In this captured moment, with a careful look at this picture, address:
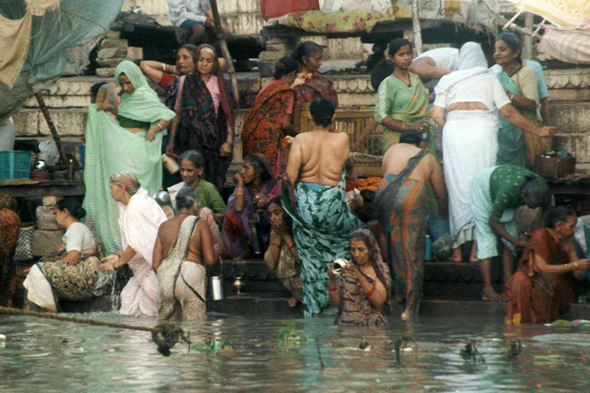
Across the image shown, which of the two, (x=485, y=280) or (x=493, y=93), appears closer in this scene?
(x=485, y=280)

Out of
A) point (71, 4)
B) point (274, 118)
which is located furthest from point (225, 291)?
point (71, 4)

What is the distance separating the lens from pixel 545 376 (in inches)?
274

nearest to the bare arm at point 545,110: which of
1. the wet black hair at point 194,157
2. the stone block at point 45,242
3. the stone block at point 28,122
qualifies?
the wet black hair at point 194,157

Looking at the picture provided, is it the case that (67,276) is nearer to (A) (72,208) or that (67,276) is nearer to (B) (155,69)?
(A) (72,208)

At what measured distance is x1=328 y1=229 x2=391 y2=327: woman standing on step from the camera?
8781 millimetres

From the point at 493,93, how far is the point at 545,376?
3827 millimetres

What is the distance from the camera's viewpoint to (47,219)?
11.7 m

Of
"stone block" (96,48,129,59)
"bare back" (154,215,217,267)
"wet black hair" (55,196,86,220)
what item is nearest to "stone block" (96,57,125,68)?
"stone block" (96,48,129,59)

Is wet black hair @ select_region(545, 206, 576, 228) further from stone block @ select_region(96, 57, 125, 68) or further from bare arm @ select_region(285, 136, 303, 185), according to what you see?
stone block @ select_region(96, 57, 125, 68)

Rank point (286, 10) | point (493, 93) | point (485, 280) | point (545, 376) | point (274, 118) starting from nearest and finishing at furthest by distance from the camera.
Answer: point (545, 376) → point (485, 280) → point (493, 93) → point (274, 118) → point (286, 10)

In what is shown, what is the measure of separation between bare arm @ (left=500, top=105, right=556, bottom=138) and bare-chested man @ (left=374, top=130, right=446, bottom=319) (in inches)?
34.8

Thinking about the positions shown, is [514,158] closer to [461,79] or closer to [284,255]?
[461,79]

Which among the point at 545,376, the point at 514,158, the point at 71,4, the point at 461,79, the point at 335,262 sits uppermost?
the point at 71,4

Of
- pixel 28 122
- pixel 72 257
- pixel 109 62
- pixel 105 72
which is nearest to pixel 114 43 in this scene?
pixel 109 62
